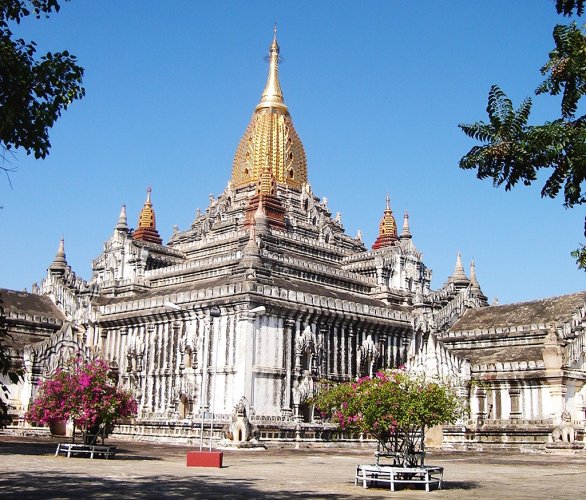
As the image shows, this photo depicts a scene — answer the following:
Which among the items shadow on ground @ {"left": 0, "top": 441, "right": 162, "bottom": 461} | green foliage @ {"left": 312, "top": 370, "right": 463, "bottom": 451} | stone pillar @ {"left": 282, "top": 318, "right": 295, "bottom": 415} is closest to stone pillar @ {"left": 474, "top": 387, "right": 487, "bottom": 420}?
stone pillar @ {"left": 282, "top": 318, "right": 295, "bottom": 415}

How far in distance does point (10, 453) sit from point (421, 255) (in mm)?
59458

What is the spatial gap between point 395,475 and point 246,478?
15.1 ft

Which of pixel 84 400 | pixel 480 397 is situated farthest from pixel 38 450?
pixel 480 397

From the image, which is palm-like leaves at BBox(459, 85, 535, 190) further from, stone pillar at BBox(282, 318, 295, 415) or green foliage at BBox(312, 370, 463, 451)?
stone pillar at BBox(282, 318, 295, 415)

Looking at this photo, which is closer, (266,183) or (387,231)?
(266,183)

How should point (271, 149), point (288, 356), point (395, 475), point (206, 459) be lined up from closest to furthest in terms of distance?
point (395, 475)
point (206, 459)
point (288, 356)
point (271, 149)

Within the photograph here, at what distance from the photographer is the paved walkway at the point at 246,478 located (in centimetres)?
2084

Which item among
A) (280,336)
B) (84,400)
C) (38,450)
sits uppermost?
(280,336)

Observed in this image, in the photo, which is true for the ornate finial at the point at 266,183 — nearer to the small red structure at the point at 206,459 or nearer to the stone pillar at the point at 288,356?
the stone pillar at the point at 288,356

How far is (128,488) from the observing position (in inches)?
841

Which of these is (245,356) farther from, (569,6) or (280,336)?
(569,6)

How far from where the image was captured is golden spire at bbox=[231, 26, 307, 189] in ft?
286

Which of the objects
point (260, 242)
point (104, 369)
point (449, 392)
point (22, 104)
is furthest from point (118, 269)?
point (22, 104)

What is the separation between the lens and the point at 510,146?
11977 mm
